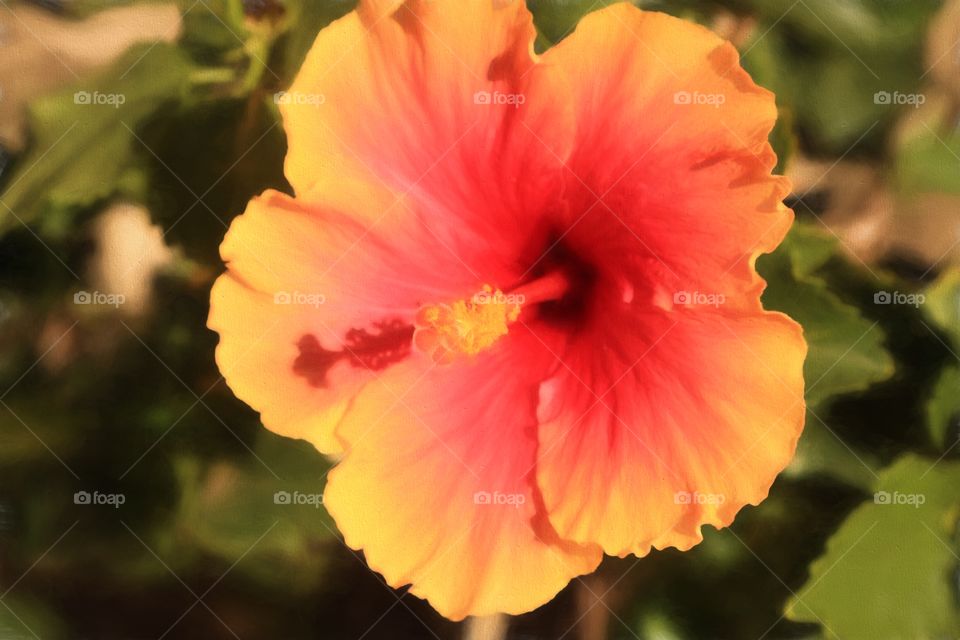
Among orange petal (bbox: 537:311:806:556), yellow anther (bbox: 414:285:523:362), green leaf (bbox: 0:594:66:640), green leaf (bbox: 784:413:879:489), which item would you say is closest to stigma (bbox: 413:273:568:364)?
yellow anther (bbox: 414:285:523:362)

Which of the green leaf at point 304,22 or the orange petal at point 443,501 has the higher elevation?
the green leaf at point 304,22

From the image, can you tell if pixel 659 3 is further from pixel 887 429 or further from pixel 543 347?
pixel 887 429

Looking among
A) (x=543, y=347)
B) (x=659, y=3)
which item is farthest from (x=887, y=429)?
(x=659, y=3)

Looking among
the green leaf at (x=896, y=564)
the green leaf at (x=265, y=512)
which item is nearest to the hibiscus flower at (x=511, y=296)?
the green leaf at (x=265, y=512)

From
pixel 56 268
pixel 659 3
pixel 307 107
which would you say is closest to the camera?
pixel 307 107

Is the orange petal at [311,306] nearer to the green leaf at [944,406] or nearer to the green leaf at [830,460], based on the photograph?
the green leaf at [830,460]

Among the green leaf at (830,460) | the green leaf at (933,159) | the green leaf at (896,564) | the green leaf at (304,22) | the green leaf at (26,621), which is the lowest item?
the green leaf at (26,621)
